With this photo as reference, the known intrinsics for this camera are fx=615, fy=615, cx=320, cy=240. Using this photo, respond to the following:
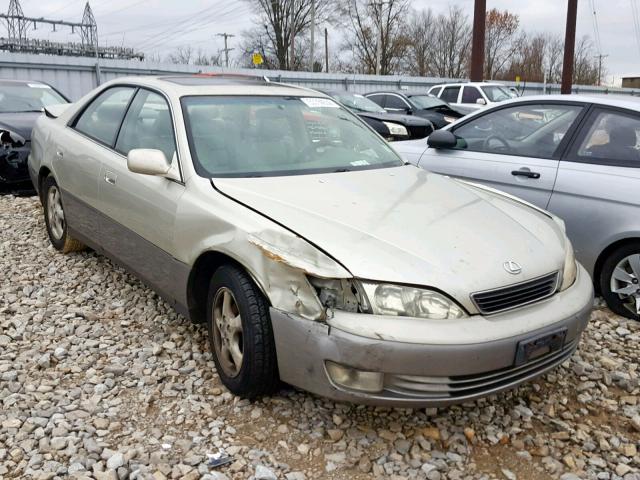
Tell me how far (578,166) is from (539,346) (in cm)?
219

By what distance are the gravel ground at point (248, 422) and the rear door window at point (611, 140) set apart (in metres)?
1.19

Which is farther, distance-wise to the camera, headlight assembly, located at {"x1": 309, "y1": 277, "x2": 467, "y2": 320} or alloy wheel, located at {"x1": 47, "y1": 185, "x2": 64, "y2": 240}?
alloy wheel, located at {"x1": 47, "y1": 185, "x2": 64, "y2": 240}

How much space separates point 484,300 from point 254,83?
2.42 meters

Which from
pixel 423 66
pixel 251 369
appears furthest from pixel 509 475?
pixel 423 66

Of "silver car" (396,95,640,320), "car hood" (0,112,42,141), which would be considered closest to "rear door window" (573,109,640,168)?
"silver car" (396,95,640,320)

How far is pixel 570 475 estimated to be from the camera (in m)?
2.51

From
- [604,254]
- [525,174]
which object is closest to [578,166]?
[525,174]

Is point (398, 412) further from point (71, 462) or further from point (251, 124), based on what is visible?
point (251, 124)

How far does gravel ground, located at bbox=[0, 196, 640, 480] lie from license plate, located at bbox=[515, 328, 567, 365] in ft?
1.40

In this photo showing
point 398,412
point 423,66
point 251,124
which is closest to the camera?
point 398,412

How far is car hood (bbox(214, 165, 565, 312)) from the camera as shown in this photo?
251cm

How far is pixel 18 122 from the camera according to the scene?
7.53 m

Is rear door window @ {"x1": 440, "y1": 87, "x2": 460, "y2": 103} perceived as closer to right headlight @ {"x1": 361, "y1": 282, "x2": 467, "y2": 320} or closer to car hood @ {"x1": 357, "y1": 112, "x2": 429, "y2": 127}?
car hood @ {"x1": 357, "y1": 112, "x2": 429, "y2": 127}

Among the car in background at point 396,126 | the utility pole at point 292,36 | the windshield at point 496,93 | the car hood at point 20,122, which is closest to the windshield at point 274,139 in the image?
the car hood at point 20,122
